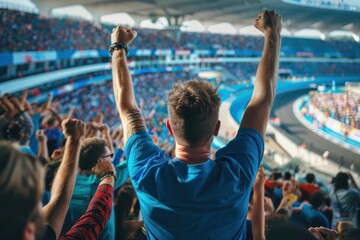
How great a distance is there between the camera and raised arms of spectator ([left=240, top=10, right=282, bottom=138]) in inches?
47.9

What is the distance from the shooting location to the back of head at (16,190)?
659 mm

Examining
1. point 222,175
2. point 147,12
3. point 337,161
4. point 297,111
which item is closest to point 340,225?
point 222,175

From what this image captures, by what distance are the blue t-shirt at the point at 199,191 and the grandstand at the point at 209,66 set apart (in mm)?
306

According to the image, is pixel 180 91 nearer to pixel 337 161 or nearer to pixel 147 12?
pixel 337 161

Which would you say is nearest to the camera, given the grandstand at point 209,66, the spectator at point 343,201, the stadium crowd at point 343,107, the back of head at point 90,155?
the back of head at point 90,155

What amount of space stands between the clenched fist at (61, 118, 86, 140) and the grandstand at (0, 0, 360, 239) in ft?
1.84

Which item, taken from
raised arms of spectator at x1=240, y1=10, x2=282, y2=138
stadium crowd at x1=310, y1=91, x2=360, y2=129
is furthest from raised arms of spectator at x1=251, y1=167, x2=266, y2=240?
A: stadium crowd at x1=310, y1=91, x2=360, y2=129

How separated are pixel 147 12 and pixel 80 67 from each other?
14.8 m

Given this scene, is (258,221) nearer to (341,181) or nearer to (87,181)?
(87,181)

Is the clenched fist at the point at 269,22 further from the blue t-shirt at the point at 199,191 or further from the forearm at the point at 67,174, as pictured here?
the forearm at the point at 67,174

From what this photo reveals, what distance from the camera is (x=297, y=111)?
25750 mm

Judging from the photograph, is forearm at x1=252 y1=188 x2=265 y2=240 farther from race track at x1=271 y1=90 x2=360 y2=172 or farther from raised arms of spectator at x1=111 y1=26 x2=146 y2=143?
race track at x1=271 y1=90 x2=360 y2=172

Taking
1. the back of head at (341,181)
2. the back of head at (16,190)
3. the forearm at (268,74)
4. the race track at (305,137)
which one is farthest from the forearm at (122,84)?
the race track at (305,137)

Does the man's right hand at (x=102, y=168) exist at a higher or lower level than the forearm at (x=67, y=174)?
lower
